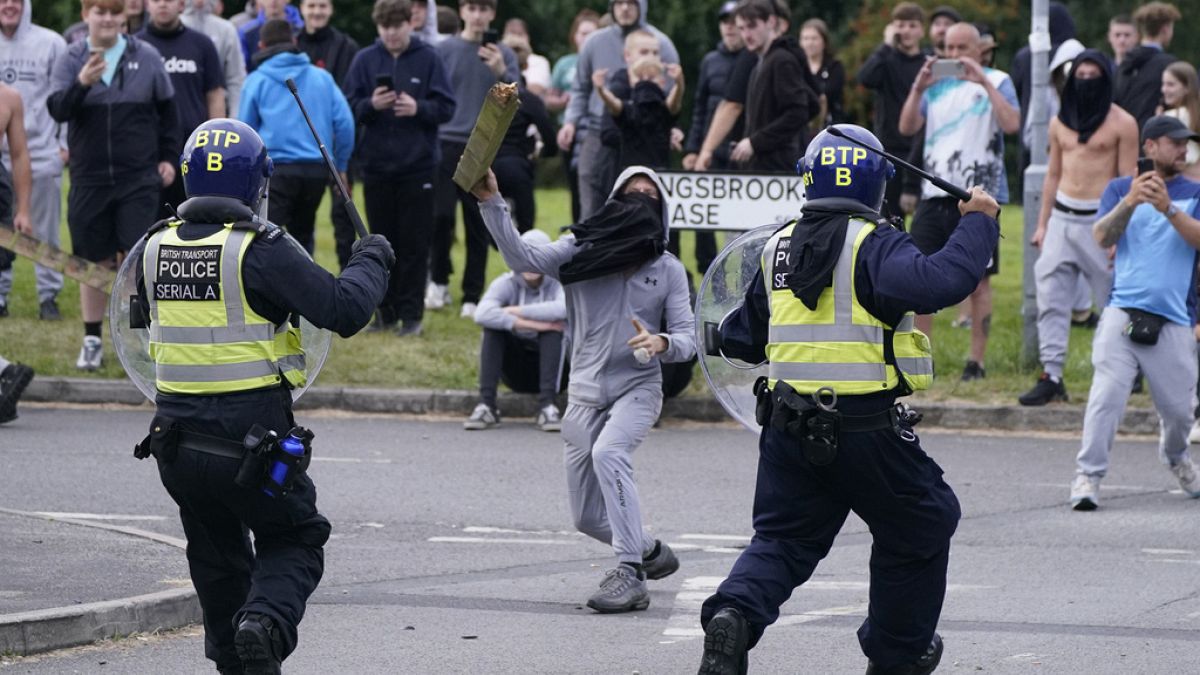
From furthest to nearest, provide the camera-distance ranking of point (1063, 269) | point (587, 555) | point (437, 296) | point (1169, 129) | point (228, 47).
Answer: point (437, 296) < point (228, 47) < point (1063, 269) < point (1169, 129) < point (587, 555)

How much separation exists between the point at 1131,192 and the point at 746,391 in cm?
309

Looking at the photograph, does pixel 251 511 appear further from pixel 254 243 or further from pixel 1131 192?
pixel 1131 192

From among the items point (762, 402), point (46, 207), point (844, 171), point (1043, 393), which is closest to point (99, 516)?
point (762, 402)

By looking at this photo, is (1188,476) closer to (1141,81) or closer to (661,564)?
(661,564)

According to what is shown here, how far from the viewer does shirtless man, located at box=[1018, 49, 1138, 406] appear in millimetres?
12734

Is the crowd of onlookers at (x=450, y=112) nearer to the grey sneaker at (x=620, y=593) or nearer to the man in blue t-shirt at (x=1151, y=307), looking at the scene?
the man in blue t-shirt at (x=1151, y=307)

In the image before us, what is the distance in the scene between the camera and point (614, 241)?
833 centimetres

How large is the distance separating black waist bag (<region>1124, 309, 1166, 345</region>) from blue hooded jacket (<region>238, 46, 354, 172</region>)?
249 inches

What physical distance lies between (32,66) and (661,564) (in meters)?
8.45

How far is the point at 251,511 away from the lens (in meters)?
6.20

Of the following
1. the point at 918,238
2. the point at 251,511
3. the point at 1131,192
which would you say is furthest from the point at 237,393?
the point at 918,238

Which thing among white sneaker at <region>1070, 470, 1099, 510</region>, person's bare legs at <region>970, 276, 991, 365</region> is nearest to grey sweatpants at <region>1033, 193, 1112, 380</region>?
person's bare legs at <region>970, 276, 991, 365</region>

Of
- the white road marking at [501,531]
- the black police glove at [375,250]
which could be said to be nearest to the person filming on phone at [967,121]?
the white road marking at [501,531]

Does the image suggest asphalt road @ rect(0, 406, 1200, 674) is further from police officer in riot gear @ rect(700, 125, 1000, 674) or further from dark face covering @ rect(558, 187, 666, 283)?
dark face covering @ rect(558, 187, 666, 283)
